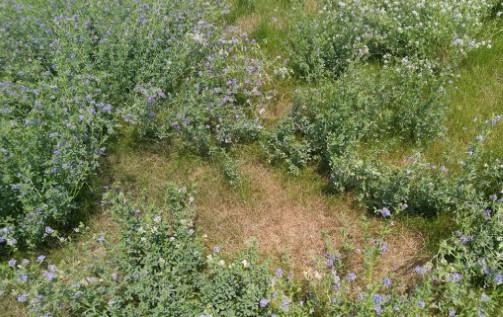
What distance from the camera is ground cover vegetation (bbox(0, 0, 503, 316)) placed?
9.67 ft

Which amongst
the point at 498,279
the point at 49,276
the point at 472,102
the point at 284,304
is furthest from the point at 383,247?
the point at 49,276

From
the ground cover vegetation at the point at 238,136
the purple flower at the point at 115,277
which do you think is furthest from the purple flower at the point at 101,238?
the purple flower at the point at 115,277

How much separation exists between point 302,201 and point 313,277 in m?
0.73

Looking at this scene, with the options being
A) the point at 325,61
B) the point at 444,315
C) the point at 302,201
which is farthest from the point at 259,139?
the point at 444,315

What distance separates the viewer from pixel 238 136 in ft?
13.7

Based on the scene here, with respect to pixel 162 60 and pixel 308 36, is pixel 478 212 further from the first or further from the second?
pixel 162 60

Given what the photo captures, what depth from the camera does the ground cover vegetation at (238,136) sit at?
2947 mm

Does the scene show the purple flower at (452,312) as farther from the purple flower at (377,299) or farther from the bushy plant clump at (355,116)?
the bushy plant clump at (355,116)

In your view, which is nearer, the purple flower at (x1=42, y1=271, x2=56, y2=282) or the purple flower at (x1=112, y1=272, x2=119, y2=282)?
the purple flower at (x1=42, y1=271, x2=56, y2=282)


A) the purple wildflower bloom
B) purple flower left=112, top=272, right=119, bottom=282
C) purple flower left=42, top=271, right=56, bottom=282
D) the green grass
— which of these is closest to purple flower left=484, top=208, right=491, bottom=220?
the purple wildflower bloom

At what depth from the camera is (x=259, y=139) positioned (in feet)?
13.8

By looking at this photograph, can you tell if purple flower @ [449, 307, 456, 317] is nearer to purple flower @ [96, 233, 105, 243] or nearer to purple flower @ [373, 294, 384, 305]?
purple flower @ [373, 294, 384, 305]

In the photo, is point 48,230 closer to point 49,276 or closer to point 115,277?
point 49,276

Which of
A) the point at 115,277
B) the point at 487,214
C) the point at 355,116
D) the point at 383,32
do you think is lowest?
the point at 115,277
